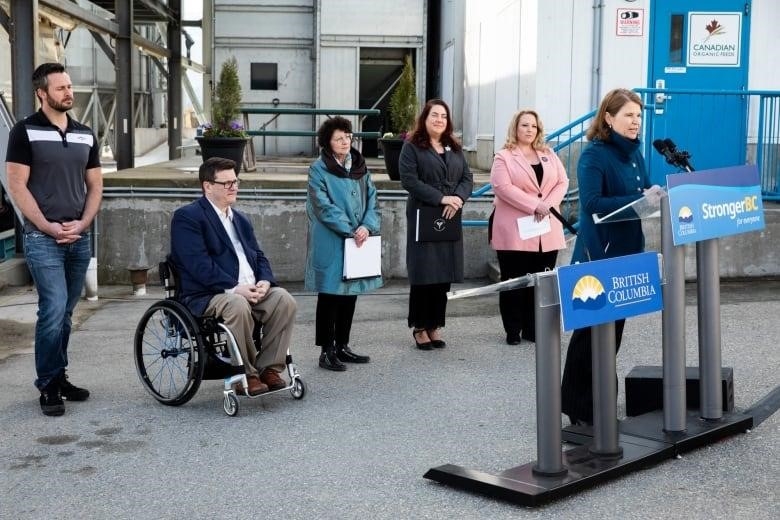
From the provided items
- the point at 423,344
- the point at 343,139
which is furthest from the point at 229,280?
the point at 423,344

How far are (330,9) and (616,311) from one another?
52.8 ft

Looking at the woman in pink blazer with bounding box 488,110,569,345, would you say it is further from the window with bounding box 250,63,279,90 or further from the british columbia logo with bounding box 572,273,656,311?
the window with bounding box 250,63,279,90

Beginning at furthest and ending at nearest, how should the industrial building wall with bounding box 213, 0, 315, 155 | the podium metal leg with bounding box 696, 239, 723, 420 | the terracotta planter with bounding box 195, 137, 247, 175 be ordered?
the industrial building wall with bounding box 213, 0, 315, 155 < the terracotta planter with bounding box 195, 137, 247, 175 < the podium metal leg with bounding box 696, 239, 723, 420

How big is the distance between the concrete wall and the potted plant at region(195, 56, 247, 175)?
3.75 feet

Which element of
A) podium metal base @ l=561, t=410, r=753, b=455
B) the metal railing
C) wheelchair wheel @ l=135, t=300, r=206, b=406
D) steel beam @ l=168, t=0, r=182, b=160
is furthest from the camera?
steel beam @ l=168, t=0, r=182, b=160

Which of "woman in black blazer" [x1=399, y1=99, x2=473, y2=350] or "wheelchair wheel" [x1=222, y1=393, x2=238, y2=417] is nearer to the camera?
"wheelchair wheel" [x1=222, y1=393, x2=238, y2=417]

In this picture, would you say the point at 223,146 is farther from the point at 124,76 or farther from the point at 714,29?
the point at 714,29

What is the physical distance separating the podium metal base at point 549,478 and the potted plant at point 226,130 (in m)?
7.72

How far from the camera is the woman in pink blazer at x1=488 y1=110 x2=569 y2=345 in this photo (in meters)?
7.88

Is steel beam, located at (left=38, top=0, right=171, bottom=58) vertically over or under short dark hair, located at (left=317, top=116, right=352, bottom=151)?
over

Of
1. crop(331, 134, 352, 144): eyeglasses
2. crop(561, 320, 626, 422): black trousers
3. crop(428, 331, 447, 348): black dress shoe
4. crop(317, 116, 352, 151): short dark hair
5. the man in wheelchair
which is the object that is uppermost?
crop(317, 116, 352, 151): short dark hair

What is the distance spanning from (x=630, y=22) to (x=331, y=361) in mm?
6092

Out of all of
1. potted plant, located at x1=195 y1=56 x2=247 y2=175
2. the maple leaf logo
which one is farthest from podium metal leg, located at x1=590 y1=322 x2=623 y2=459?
potted plant, located at x1=195 y1=56 x2=247 y2=175

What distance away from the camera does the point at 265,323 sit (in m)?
6.20
